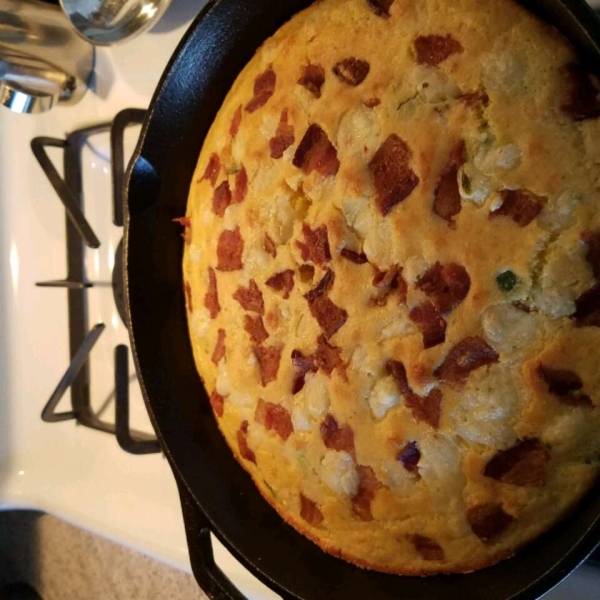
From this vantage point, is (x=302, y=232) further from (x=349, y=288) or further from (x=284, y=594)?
(x=284, y=594)

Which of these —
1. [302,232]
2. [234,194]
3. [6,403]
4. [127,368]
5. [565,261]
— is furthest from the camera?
[6,403]

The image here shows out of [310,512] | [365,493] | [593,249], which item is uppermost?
[593,249]

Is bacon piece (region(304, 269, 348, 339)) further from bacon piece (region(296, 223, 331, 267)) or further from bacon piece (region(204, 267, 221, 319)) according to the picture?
bacon piece (region(204, 267, 221, 319))

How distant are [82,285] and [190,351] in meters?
0.44

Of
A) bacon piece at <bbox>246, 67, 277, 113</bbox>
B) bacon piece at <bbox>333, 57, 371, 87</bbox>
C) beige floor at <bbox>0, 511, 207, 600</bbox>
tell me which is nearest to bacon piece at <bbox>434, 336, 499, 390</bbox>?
bacon piece at <bbox>333, 57, 371, 87</bbox>

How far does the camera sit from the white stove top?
147cm

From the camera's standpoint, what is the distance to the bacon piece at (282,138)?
1039 mm

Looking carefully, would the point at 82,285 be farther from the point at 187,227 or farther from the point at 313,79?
the point at 313,79

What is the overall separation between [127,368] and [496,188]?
102cm

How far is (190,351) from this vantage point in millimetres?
1315

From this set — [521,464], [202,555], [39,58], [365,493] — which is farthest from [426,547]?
[39,58]

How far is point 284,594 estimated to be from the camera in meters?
1.07

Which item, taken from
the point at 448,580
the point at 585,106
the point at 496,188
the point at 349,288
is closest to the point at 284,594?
the point at 448,580

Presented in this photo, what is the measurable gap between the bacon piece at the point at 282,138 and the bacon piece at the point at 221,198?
0.41 ft
